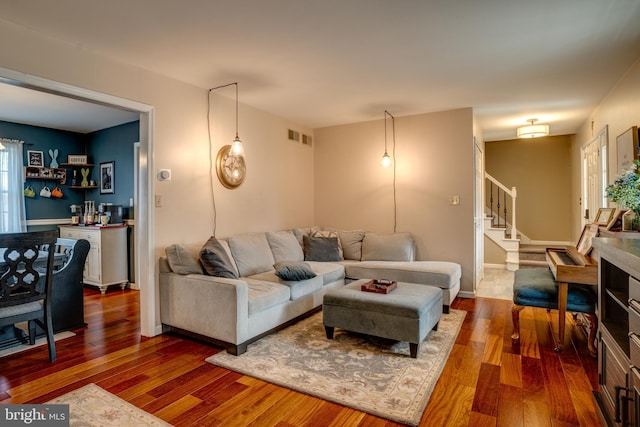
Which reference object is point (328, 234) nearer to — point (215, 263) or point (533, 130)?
point (215, 263)

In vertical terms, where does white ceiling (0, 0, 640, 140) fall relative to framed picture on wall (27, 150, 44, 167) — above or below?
above

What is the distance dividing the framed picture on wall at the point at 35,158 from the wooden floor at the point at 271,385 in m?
3.68

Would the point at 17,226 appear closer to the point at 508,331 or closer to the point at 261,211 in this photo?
the point at 261,211

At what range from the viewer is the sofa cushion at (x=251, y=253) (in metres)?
3.71

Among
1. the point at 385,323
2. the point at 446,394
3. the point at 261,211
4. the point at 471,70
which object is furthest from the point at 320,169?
the point at 446,394

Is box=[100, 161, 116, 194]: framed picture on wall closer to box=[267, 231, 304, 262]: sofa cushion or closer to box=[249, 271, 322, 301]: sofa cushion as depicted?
box=[267, 231, 304, 262]: sofa cushion

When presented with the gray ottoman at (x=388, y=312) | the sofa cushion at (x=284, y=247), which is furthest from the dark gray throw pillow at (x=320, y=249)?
the gray ottoman at (x=388, y=312)

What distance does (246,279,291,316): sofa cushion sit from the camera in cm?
292

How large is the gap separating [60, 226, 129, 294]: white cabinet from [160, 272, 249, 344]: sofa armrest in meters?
2.27

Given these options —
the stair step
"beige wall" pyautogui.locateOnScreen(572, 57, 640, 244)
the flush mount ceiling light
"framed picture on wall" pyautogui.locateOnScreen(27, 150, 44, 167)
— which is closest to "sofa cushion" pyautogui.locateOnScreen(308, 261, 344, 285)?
"beige wall" pyautogui.locateOnScreen(572, 57, 640, 244)

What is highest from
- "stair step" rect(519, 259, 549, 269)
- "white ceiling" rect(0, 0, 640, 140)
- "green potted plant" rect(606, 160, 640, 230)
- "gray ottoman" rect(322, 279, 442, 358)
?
"white ceiling" rect(0, 0, 640, 140)

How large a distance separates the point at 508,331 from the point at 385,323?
1.45 m

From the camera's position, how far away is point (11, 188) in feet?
17.2

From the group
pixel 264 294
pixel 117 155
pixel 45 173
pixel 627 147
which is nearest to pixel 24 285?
pixel 264 294
